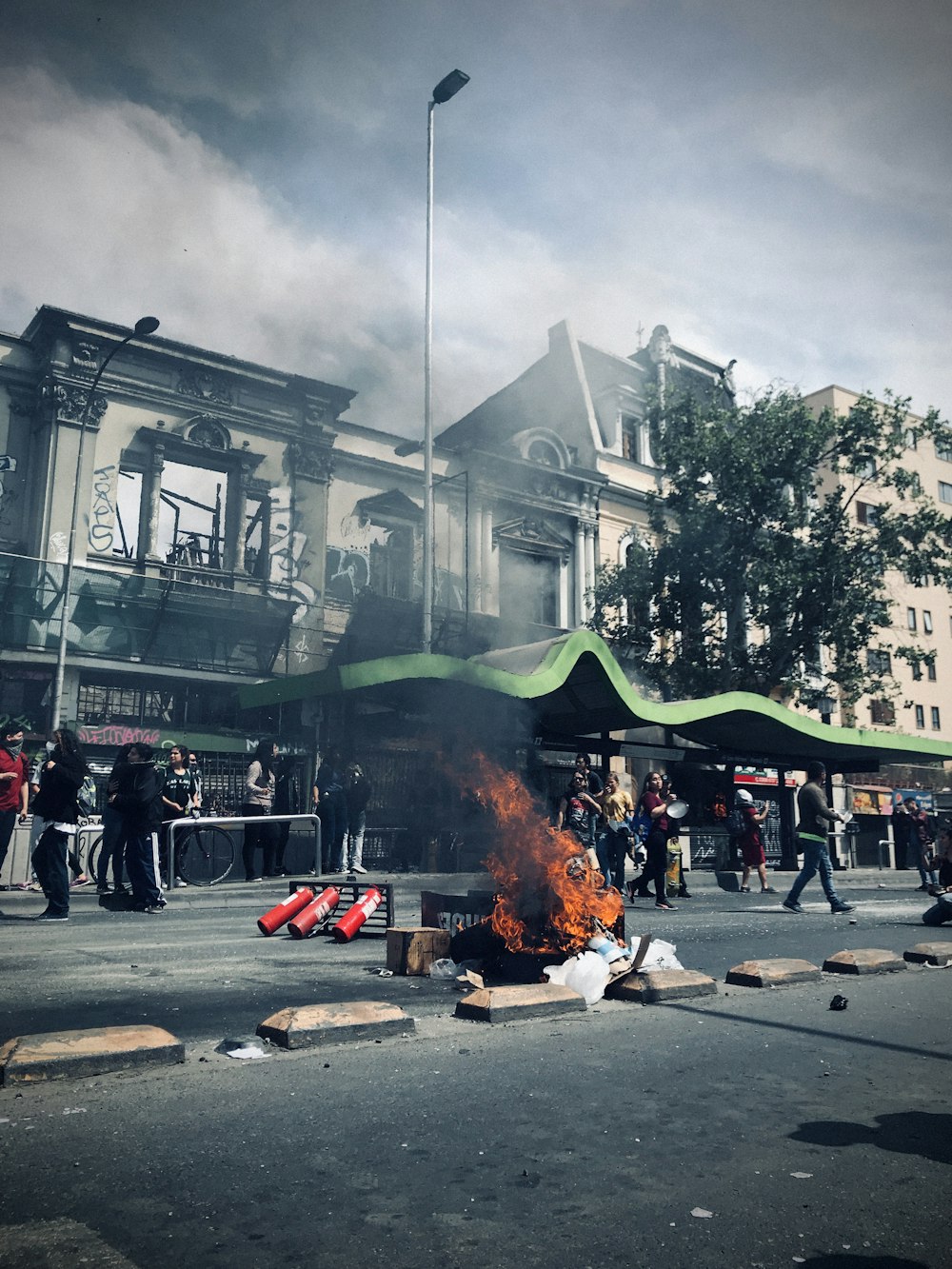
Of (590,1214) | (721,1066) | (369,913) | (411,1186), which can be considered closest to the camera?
(590,1214)

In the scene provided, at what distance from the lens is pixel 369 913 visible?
8.53m

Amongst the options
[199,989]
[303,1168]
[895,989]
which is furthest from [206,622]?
[303,1168]

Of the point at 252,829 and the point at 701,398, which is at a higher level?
the point at 701,398

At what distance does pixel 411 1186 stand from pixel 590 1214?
1.68ft

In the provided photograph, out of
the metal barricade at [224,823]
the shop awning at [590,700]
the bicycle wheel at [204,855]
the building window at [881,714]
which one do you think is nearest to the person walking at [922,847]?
the shop awning at [590,700]

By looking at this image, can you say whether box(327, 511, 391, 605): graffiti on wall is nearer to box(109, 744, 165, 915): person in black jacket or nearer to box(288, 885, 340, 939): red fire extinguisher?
box(109, 744, 165, 915): person in black jacket

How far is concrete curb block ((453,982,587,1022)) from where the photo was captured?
17.0ft

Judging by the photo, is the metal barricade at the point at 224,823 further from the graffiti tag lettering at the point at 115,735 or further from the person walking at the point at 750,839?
the person walking at the point at 750,839

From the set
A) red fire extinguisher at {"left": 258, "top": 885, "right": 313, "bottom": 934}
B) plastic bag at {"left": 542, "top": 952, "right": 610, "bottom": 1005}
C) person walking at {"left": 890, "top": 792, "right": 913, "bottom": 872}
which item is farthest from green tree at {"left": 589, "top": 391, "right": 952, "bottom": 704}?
plastic bag at {"left": 542, "top": 952, "right": 610, "bottom": 1005}

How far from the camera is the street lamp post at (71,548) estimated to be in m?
17.5

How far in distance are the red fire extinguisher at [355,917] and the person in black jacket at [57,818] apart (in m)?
2.94

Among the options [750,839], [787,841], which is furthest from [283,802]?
[787,841]

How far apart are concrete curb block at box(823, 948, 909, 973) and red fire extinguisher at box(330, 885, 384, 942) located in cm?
367

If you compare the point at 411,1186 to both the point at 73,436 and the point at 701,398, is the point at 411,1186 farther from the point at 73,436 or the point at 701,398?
the point at 701,398
